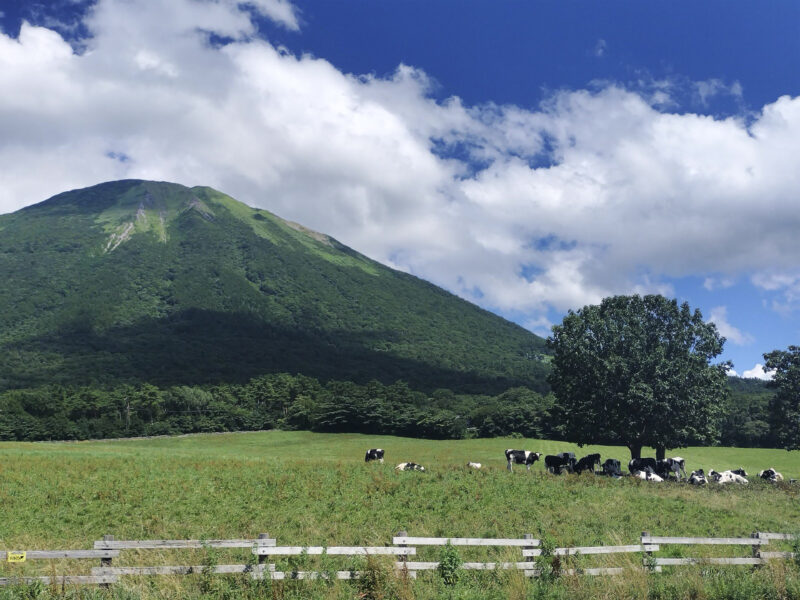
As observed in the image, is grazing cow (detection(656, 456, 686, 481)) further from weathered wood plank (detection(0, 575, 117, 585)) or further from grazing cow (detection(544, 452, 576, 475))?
weathered wood plank (detection(0, 575, 117, 585))

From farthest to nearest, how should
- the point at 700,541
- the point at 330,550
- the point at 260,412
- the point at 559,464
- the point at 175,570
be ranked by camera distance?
the point at 260,412 → the point at 559,464 → the point at 700,541 → the point at 330,550 → the point at 175,570

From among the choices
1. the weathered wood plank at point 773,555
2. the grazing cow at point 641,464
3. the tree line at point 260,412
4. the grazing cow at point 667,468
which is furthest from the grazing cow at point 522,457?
the tree line at point 260,412

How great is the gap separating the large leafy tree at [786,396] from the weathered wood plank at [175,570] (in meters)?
65.0

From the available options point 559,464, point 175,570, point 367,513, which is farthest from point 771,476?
point 175,570

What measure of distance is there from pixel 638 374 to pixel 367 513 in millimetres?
30807

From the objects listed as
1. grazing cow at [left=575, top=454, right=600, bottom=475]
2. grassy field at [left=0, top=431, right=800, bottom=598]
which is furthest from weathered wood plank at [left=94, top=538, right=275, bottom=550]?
grazing cow at [left=575, top=454, right=600, bottom=475]

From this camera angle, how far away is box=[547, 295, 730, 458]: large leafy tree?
46375 mm

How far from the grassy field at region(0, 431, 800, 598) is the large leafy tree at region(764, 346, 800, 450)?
30154mm

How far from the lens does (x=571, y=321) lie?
5034cm

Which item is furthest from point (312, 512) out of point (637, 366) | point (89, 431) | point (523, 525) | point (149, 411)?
point (149, 411)

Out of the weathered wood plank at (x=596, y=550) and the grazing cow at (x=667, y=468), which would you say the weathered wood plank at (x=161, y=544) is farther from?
the grazing cow at (x=667, y=468)

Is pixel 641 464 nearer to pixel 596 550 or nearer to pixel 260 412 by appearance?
pixel 596 550

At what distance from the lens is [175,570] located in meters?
12.5

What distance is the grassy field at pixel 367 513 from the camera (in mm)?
12734
